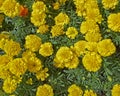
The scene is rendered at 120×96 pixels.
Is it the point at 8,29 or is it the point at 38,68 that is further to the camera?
the point at 8,29

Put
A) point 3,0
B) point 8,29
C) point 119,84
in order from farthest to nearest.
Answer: point 8,29 < point 3,0 < point 119,84

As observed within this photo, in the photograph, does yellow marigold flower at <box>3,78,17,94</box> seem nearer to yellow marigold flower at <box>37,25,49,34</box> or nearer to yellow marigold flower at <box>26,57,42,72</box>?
yellow marigold flower at <box>26,57,42,72</box>

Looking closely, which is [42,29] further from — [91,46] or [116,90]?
[116,90]

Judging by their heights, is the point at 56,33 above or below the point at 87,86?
above

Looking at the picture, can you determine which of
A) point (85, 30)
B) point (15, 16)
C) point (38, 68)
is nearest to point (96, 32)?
point (85, 30)

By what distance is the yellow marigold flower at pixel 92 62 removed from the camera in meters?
3.02

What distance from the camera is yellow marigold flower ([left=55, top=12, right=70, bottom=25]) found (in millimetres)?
3350

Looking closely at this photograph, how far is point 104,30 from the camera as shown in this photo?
322 centimetres

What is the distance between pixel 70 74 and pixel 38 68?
264 mm

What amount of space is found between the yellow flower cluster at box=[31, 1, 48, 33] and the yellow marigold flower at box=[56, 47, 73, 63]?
0.33m

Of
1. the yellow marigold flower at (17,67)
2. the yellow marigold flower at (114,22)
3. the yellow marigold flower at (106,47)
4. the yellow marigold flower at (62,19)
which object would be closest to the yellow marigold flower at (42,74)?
the yellow marigold flower at (17,67)

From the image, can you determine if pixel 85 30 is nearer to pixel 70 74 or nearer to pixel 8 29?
pixel 70 74

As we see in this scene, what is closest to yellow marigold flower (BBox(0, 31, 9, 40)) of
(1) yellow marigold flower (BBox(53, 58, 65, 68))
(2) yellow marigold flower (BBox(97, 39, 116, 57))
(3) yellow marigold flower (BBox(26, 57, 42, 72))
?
(3) yellow marigold flower (BBox(26, 57, 42, 72))

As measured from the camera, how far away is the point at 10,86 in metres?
3.14
